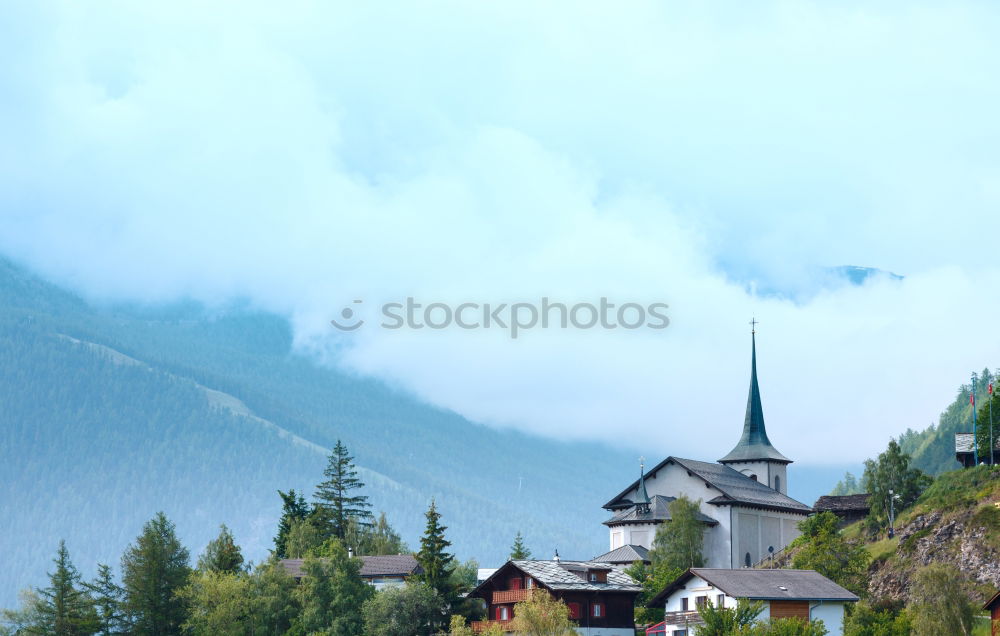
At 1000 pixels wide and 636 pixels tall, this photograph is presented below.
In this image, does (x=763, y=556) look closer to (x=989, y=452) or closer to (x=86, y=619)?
(x=989, y=452)

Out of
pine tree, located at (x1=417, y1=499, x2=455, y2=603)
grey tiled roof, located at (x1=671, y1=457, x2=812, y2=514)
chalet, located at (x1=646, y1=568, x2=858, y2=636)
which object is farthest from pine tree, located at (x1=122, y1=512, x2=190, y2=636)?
grey tiled roof, located at (x1=671, y1=457, x2=812, y2=514)

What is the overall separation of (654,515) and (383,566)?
80.4 ft

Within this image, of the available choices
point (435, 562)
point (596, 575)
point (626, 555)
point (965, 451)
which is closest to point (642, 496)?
point (626, 555)

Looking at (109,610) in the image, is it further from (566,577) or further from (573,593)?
(573,593)

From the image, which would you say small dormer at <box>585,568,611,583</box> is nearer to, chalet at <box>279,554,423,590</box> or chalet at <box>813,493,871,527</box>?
chalet at <box>279,554,423,590</box>

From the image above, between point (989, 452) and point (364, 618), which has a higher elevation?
point (989, 452)

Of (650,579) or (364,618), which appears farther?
(650,579)

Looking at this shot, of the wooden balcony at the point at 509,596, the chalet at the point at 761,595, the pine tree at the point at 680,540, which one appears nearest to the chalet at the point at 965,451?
the pine tree at the point at 680,540

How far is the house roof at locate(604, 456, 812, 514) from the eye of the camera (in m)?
125

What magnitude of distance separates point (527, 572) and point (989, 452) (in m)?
34.4

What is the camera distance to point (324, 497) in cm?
14025

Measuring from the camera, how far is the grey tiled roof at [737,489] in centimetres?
12488

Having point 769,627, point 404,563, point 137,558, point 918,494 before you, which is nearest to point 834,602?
point 769,627

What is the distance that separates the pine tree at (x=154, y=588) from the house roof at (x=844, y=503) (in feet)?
168
